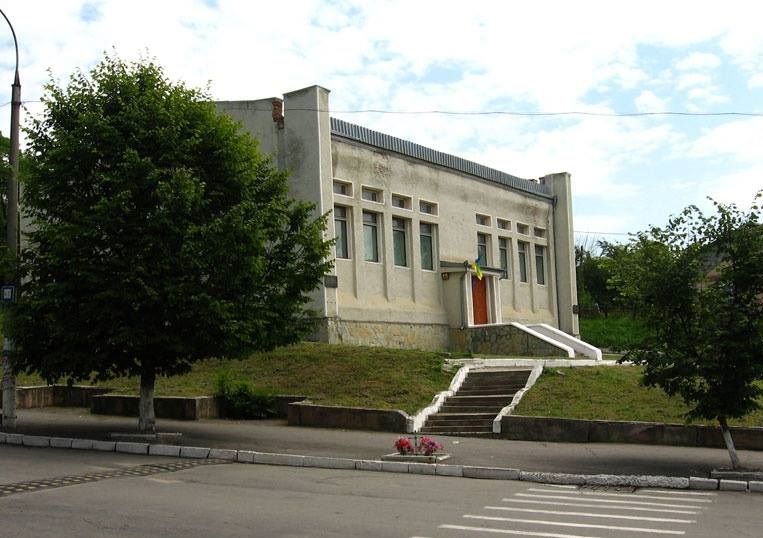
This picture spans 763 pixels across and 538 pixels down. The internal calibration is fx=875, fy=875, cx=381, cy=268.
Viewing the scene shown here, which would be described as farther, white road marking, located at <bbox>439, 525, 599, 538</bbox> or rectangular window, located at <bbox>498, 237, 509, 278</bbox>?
rectangular window, located at <bbox>498, 237, 509, 278</bbox>

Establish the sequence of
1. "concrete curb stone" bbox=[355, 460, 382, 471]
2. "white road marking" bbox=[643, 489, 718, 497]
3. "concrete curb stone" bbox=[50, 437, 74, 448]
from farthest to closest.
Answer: "concrete curb stone" bbox=[50, 437, 74, 448]
"concrete curb stone" bbox=[355, 460, 382, 471]
"white road marking" bbox=[643, 489, 718, 497]

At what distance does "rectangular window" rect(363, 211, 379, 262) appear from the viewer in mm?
30547

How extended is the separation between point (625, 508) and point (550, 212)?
3194 centimetres

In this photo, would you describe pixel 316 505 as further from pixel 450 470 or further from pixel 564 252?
pixel 564 252

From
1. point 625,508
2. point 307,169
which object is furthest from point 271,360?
point 625,508

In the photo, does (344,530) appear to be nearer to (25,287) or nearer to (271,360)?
(25,287)

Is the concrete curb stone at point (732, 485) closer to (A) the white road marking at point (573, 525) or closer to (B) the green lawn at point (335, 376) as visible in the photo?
(A) the white road marking at point (573, 525)

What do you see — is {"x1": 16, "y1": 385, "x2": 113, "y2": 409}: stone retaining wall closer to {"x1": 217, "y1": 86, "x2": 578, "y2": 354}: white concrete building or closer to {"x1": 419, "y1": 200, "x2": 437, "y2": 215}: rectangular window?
{"x1": 217, "y1": 86, "x2": 578, "y2": 354}: white concrete building

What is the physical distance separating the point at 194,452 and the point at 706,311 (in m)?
8.96

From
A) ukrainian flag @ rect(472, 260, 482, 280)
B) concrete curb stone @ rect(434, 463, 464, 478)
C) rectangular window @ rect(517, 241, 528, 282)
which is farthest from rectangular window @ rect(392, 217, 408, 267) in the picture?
concrete curb stone @ rect(434, 463, 464, 478)

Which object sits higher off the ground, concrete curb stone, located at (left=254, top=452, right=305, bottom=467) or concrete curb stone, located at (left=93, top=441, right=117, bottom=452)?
concrete curb stone, located at (left=93, top=441, right=117, bottom=452)

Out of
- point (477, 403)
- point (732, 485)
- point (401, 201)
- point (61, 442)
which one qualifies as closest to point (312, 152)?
point (401, 201)

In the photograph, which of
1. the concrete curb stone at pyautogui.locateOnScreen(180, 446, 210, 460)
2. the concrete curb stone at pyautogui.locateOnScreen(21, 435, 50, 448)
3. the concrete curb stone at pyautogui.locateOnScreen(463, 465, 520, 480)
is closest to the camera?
the concrete curb stone at pyautogui.locateOnScreen(463, 465, 520, 480)

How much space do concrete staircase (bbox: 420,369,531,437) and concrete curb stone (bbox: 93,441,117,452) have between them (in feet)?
22.2
